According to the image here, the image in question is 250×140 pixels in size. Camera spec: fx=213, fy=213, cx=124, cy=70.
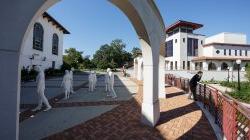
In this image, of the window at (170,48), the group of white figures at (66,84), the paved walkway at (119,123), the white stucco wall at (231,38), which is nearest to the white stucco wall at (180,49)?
the window at (170,48)

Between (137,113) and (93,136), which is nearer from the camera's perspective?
(93,136)

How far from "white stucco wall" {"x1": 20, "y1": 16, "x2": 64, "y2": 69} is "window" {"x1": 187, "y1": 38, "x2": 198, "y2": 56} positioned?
89.4 ft

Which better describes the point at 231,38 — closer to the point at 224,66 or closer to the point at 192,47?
the point at 224,66

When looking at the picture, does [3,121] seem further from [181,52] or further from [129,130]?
[181,52]

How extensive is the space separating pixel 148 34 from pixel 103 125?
321 cm

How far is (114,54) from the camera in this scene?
8144 centimetres

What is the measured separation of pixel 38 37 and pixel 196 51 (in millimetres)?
34203

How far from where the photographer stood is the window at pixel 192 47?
4744 cm

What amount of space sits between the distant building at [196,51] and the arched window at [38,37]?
28.5 m

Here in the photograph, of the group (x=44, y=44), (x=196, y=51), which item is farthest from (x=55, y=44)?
(x=196, y=51)

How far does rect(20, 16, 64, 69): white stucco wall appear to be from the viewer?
992 inches

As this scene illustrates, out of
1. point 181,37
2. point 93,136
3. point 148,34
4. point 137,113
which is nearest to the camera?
point 93,136

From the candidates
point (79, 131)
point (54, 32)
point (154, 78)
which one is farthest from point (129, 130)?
point (54, 32)

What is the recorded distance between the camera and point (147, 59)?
275 inches
